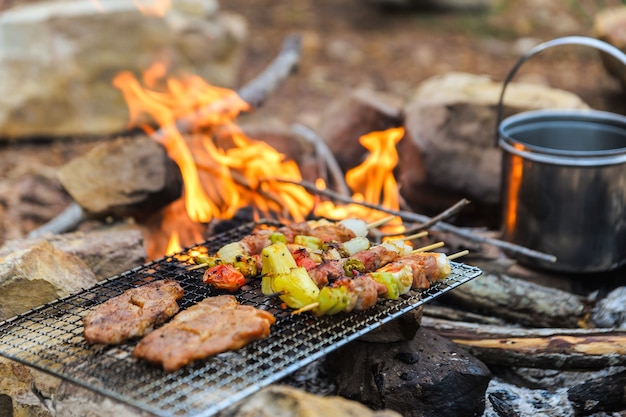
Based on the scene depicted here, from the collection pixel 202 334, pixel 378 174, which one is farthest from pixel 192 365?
pixel 378 174

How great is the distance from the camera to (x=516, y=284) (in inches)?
203

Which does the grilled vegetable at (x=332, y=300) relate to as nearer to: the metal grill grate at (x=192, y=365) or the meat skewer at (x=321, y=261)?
the metal grill grate at (x=192, y=365)

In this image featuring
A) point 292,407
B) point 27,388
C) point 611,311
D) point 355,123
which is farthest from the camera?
point 355,123

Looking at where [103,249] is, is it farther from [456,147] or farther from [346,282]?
[456,147]

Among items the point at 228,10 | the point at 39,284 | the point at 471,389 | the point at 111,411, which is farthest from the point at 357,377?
the point at 228,10

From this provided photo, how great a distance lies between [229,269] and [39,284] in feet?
3.79

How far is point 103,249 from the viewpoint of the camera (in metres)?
4.97

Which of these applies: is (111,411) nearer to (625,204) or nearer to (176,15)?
(625,204)

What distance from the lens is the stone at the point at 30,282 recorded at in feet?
13.8

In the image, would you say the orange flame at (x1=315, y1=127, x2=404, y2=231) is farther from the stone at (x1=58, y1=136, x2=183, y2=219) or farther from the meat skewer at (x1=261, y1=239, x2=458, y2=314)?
the meat skewer at (x1=261, y1=239, x2=458, y2=314)

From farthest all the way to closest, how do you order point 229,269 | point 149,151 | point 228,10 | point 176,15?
point 228,10 < point 176,15 < point 149,151 < point 229,269

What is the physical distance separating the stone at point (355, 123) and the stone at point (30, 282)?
3312mm

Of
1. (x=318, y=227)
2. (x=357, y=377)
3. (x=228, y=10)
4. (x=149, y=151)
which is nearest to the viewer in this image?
(x=357, y=377)

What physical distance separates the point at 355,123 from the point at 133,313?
3851 millimetres
